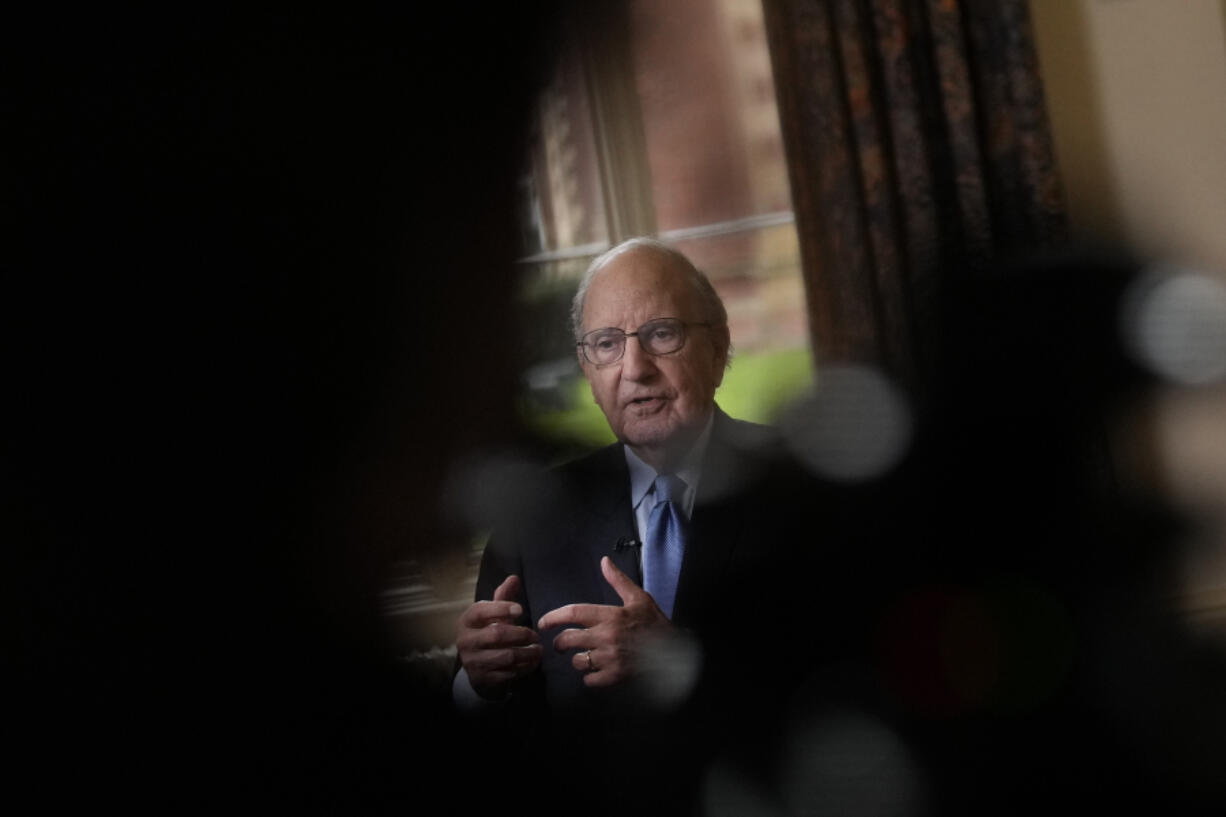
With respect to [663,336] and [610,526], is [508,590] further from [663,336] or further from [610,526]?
[663,336]

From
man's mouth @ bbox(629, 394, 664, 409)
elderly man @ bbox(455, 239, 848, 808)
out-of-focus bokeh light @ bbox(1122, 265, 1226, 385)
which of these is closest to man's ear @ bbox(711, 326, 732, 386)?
elderly man @ bbox(455, 239, 848, 808)

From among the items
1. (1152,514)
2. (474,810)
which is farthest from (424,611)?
(1152,514)

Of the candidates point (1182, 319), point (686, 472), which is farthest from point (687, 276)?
point (1182, 319)

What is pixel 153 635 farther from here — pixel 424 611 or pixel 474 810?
pixel 474 810

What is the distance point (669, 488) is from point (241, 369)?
1.01 metres

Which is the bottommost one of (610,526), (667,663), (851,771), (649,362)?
(851,771)

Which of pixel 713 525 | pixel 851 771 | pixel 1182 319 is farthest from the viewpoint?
pixel 1182 319

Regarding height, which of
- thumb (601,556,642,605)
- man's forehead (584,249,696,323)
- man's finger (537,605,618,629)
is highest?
man's forehead (584,249,696,323)

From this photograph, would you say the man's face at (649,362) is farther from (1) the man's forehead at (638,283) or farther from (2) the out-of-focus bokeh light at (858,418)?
(2) the out-of-focus bokeh light at (858,418)

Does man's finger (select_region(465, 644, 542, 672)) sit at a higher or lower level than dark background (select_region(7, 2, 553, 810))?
lower

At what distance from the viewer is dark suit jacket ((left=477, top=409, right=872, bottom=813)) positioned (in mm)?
1592

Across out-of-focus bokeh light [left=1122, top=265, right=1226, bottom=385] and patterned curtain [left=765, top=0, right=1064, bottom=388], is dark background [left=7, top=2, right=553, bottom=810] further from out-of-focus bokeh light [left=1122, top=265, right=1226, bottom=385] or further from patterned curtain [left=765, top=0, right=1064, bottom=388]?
out-of-focus bokeh light [left=1122, top=265, right=1226, bottom=385]

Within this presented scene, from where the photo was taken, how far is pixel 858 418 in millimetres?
1986

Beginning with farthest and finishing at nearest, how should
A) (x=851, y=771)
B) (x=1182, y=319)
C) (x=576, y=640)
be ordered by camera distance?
(x=1182, y=319), (x=851, y=771), (x=576, y=640)
